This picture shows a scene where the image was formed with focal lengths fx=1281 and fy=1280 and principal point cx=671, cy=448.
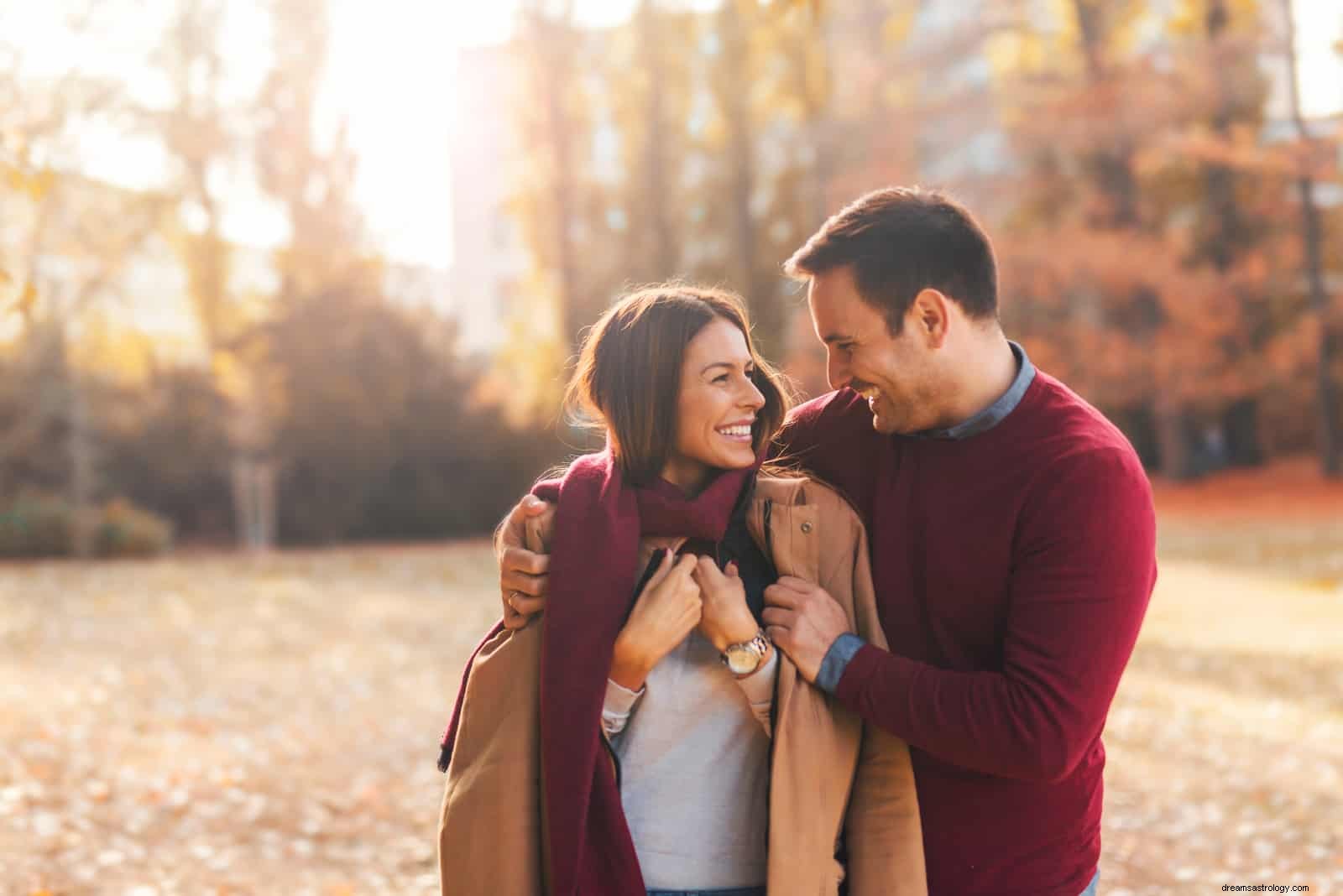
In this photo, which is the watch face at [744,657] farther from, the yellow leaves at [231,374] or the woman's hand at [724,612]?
the yellow leaves at [231,374]

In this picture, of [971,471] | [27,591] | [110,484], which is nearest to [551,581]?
[971,471]

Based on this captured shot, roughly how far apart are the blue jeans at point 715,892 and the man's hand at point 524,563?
0.54 meters

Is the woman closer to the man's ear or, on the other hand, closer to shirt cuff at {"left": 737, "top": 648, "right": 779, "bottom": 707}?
shirt cuff at {"left": 737, "top": 648, "right": 779, "bottom": 707}

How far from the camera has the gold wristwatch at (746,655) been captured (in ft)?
7.32

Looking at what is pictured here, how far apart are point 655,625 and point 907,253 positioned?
2.74ft

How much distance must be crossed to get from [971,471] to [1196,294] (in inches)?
957

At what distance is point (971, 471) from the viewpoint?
233cm

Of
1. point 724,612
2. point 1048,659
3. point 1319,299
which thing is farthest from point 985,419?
point 1319,299

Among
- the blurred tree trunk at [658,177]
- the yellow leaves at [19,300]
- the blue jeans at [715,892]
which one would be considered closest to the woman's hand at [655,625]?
the blue jeans at [715,892]

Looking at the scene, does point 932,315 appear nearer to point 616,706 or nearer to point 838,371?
point 838,371

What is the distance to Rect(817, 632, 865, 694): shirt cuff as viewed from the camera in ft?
7.23

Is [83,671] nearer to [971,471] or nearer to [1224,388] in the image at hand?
[971,471]

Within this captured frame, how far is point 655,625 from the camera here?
222 centimetres

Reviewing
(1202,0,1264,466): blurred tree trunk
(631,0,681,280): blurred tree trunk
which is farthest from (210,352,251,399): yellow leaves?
(1202,0,1264,466): blurred tree trunk
